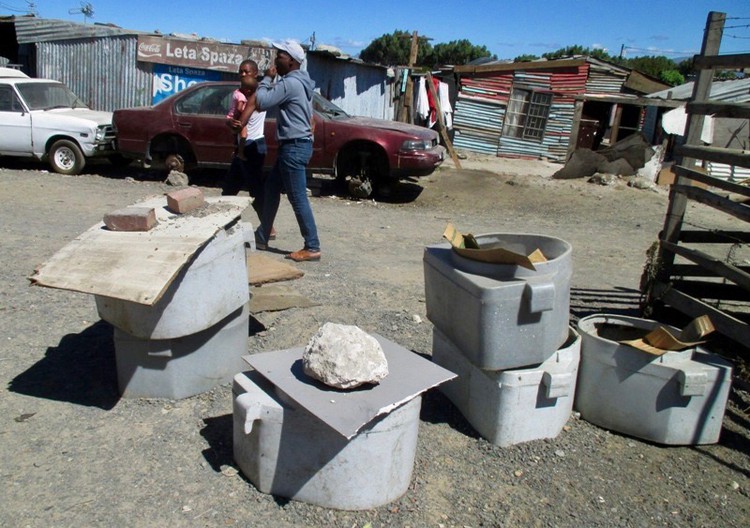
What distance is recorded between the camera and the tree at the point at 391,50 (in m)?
62.7

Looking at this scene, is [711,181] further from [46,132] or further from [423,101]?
[423,101]

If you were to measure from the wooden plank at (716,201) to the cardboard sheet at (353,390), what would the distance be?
2449 millimetres

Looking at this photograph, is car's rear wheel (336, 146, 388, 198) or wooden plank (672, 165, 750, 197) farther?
car's rear wheel (336, 146, 388, 198)

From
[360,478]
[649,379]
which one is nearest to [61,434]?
[360,478]

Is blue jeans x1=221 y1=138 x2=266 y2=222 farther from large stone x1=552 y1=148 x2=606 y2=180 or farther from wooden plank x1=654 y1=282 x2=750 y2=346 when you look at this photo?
large stone x1=552 y1=148 x2=606 y2=180

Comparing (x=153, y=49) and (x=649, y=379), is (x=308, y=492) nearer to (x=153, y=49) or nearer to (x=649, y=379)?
(x=649, y=379)

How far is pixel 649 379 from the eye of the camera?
3.50 m

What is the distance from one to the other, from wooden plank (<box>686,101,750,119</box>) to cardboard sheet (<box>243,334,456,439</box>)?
271 centimetres

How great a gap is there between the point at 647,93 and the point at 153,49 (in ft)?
55.2

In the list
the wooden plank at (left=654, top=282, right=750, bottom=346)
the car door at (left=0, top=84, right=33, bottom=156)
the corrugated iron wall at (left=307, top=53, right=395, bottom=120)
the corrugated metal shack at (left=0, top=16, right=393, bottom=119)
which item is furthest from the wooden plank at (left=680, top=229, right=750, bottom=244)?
the corrugated iron wall at (left=307, top=53, right=395, bottom=120)

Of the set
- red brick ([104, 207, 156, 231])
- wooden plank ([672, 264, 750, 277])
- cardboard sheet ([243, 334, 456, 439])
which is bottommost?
cardboard sheet ([243, 334, 456, 439])

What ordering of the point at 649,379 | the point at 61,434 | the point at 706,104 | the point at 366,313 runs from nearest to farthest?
the point at 61,434, the point at 649,379, the point at 706,104, the point at 366,313

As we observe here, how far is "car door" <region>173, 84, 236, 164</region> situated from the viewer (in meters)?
10.7

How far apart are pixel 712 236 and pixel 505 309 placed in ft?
9.74
